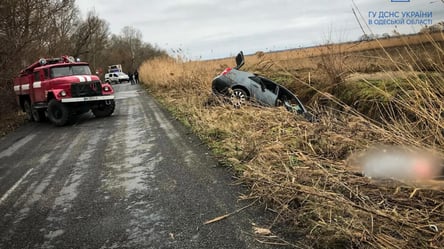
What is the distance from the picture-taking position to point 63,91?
12.6 m

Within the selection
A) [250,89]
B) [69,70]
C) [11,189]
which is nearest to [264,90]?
[250,89]

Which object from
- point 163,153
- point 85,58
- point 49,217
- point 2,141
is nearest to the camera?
point 49,217

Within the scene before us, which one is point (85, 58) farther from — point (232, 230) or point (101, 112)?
point (232, 230)

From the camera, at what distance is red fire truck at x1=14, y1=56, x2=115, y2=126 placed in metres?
12.6

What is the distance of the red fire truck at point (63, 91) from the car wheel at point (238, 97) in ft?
15.3

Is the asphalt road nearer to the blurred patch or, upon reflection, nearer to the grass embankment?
the grass embankment

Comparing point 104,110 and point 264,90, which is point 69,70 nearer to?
point 104,110

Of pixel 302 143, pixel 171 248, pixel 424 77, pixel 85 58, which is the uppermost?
pixel 85 58

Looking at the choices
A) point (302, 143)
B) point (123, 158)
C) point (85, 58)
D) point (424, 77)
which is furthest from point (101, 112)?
point (85, 58)

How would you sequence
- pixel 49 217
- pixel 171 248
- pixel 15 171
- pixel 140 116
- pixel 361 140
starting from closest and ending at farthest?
pixel 171 248, pixel 49 217, pixel 361 140, pixel 15 171, pixel 140 116

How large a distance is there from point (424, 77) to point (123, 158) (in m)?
5.14

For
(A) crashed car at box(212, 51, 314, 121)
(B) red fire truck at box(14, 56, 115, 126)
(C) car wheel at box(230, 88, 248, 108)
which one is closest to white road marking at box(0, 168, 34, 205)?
(C) car wheel at box(230, 88, 248, 108)

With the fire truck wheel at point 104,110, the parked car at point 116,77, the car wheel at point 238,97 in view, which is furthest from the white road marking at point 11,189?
the parked car at point 116,77

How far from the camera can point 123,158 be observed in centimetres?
723
